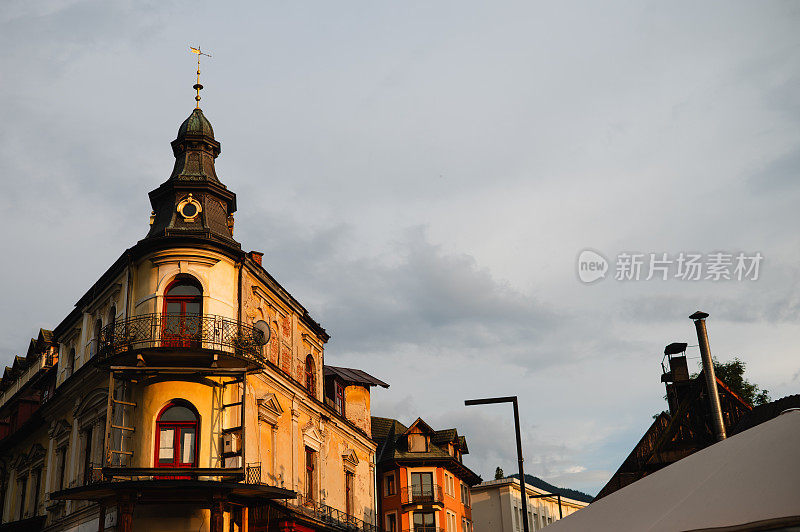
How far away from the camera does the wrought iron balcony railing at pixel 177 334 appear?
994 inches

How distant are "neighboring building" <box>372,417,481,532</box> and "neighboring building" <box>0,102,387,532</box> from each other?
16.6m

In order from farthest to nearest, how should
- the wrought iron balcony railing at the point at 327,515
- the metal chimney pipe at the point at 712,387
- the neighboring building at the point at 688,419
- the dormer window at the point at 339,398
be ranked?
the dormer window at the point at 339,398, the wrought iron balcony railing at the point at 327,515, the neighboring building at the point at 688,419, the metal chimney pipe at the point at 712,387

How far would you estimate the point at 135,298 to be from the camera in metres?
26.8

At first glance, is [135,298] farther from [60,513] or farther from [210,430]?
[60,513]

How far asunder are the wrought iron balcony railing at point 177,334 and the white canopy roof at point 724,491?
1841 cm

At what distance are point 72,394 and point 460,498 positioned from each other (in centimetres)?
3505

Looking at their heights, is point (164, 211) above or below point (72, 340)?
above

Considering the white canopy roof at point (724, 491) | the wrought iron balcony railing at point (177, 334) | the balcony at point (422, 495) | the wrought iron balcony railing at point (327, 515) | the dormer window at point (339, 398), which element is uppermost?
the dormer window at point (339, 398)

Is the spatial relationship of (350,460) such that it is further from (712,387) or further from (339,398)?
(712,387)

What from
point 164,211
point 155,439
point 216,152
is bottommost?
point 155,439

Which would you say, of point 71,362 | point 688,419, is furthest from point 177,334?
point 688,419

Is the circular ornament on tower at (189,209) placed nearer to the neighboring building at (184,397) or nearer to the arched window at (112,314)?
the neighboring building at (184,397)

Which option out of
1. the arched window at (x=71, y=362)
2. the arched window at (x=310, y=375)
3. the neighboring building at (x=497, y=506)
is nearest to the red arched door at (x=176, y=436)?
the arched window at (x=71, y=362)

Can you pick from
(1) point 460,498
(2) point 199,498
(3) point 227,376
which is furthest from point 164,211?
(1) point 460,498
